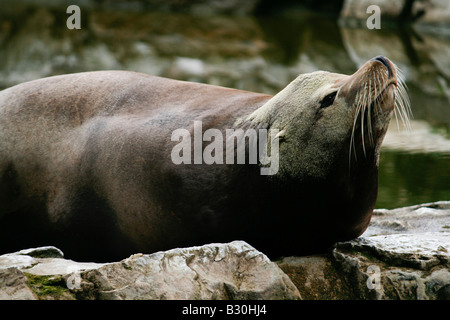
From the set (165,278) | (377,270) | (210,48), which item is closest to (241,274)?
(165,278)

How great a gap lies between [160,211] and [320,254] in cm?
84

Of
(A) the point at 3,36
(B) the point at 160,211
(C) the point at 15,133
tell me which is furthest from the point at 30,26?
(B) the point at 160,211

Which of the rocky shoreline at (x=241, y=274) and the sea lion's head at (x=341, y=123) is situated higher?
the sea lion's head at (x=341, y=123)

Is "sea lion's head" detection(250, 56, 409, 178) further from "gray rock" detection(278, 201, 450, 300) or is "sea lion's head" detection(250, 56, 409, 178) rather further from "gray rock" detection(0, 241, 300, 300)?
"gray rock" detection(0, 241, 300, 300)

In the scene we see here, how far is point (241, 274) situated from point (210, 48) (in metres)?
9.59

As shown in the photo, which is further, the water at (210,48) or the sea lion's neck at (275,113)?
the water at (210,48)

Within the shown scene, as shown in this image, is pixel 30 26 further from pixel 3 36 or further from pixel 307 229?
pixel 307 229

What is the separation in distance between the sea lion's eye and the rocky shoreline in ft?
2.28

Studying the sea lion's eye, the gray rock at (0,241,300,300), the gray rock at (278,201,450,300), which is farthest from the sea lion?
the gray rock at (0,241,300,300)

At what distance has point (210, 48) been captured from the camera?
40.1ft

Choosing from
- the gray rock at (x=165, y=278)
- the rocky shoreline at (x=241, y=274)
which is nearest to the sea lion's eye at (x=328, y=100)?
the rocky shoreline at (x=241, y=274)

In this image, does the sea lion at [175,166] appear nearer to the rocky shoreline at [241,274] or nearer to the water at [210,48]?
the rocky shoreline at [241,274]

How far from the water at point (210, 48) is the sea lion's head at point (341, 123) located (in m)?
6.60

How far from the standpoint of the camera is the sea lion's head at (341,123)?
10.7ft
